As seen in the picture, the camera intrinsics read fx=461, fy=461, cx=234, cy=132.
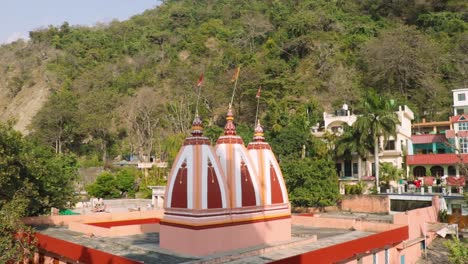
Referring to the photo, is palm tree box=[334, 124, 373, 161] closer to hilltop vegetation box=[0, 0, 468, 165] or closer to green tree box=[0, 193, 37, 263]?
hilltop vegetation box=[0, 0, 468, 165]

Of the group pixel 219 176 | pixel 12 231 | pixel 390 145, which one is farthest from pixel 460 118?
pixel 12 231

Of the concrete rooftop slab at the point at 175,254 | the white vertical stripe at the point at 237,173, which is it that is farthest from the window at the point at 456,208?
the white vertical stripe at the point at 237,173

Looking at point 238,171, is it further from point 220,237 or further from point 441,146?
point 441,146

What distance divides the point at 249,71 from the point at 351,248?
34.5 metres

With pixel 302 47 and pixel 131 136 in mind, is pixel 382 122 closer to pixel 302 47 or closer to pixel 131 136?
pixel 302 47

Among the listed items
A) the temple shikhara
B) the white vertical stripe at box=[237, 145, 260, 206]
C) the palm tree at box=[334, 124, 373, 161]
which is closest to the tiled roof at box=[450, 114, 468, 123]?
the palm tree at box=[334, 124, 373, 161]

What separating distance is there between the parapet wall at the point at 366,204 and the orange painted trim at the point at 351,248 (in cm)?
1108

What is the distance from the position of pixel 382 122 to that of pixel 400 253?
15108 mm

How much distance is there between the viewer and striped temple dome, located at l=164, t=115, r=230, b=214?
17.6 meters

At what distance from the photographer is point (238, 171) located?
1888 centimetres

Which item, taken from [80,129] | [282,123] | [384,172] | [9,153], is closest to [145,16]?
[80,129]

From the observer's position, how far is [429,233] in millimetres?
25844

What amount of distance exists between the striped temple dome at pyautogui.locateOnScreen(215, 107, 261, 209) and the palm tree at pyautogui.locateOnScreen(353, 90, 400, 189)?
60.6ft

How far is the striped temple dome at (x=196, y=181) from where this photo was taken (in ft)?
57.6
